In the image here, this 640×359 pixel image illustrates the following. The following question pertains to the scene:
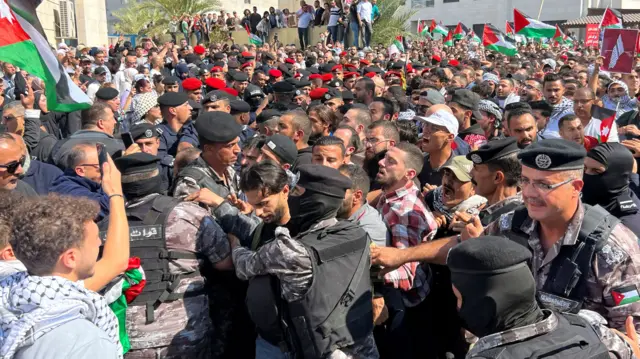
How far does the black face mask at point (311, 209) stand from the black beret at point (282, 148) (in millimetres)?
1673

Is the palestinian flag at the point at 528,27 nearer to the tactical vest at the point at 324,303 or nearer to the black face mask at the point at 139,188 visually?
the black face mask at the point at 139,188

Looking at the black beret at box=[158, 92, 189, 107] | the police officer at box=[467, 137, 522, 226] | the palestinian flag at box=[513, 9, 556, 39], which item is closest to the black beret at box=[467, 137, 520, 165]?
the police officer at box=[467, 137, 522, 226]

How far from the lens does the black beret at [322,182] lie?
3.39 m

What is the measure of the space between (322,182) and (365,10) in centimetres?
2209

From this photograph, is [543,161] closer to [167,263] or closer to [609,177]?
[609,177]

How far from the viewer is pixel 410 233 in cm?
422

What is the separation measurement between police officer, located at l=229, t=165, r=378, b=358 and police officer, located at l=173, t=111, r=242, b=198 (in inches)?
51.8

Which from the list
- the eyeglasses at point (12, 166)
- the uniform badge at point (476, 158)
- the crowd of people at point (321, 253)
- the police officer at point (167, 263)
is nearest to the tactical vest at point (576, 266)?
the crowd of people at point (321, 253)

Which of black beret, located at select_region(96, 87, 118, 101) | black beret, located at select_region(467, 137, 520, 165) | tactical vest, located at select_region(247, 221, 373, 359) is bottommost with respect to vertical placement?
tactical vest, located at select_region(247, 221, 373, 359)

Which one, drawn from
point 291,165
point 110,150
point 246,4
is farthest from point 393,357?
point 246,4

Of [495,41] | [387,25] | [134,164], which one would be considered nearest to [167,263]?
[134,164]

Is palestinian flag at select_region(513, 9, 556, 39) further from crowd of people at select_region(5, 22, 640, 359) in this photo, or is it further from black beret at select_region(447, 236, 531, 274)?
black beret at select_region(447, 236, 531, 274)

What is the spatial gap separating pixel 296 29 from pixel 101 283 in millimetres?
26859

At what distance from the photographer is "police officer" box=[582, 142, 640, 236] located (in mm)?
4230
